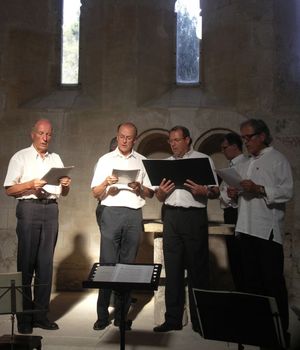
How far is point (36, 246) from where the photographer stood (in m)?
4.62

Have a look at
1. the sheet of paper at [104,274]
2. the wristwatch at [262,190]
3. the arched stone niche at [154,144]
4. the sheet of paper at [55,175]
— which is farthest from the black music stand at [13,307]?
the arched stone niche at [154,144]

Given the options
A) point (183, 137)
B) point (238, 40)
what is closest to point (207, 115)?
point (238, 40)

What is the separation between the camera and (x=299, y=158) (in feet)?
22.6

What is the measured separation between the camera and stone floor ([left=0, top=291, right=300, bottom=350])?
13.7ft

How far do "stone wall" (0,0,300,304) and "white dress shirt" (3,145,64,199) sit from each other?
103 inches

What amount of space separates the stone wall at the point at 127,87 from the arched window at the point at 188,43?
0.51ft

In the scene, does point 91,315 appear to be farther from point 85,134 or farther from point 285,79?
point 285,79

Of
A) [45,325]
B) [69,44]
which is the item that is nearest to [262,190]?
[45,325]

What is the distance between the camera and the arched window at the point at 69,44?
26.3 feet

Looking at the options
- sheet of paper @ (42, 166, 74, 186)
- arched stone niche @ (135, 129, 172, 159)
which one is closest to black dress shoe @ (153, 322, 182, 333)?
sheet of paper @ (42, 166, 74, 186)

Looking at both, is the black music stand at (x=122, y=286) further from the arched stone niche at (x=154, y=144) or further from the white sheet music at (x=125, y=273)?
the arched stone niche at (x=154, y=144)

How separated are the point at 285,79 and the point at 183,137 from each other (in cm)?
315

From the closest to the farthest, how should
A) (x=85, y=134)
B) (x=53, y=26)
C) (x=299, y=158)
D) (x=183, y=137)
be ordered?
(x=183, y=137)
(x=299, y=158)
(x=85, y=134)
(x=53, y=26)

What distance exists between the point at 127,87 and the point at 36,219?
11.1ft
